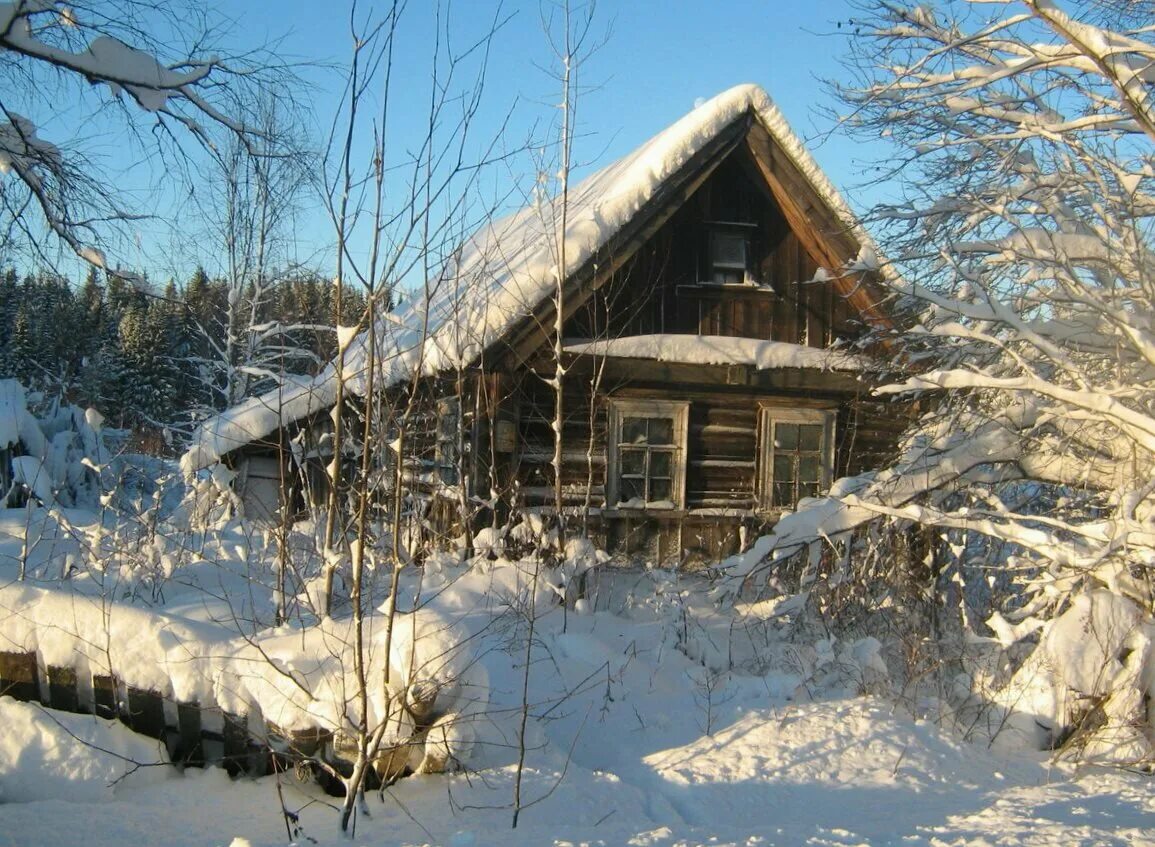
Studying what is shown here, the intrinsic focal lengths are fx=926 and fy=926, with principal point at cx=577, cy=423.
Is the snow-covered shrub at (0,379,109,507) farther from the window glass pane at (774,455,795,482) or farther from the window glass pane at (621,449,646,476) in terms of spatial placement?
the window glass pane at (774,455,795,482)

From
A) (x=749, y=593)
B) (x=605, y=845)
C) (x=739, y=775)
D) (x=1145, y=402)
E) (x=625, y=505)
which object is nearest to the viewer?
(x=605, y=845)

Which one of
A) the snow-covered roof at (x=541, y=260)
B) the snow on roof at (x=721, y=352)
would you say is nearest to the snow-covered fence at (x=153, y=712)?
the snow-covered roof at (x=541, y=260)

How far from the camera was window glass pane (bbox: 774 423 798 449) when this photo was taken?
974 centimetres

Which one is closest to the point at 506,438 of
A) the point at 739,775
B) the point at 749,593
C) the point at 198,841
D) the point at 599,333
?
the point at 599,333

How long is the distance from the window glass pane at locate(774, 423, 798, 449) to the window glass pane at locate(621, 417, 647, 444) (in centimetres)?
145

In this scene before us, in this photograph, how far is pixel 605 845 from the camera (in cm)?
315

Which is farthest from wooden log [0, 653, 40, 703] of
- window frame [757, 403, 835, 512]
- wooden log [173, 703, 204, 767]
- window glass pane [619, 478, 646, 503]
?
window frame [757, 403, 835, 512]

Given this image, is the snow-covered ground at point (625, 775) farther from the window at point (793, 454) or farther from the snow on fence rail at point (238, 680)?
the window at point (793, 454)

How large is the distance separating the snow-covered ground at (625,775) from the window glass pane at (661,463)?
3.39m

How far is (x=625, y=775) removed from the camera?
4.38 meters

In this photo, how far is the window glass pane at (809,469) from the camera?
385 inches

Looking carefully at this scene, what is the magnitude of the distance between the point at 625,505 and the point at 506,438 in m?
1.52

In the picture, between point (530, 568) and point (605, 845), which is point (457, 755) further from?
point (530, 568)

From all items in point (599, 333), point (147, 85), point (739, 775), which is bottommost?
point (739, 775)
